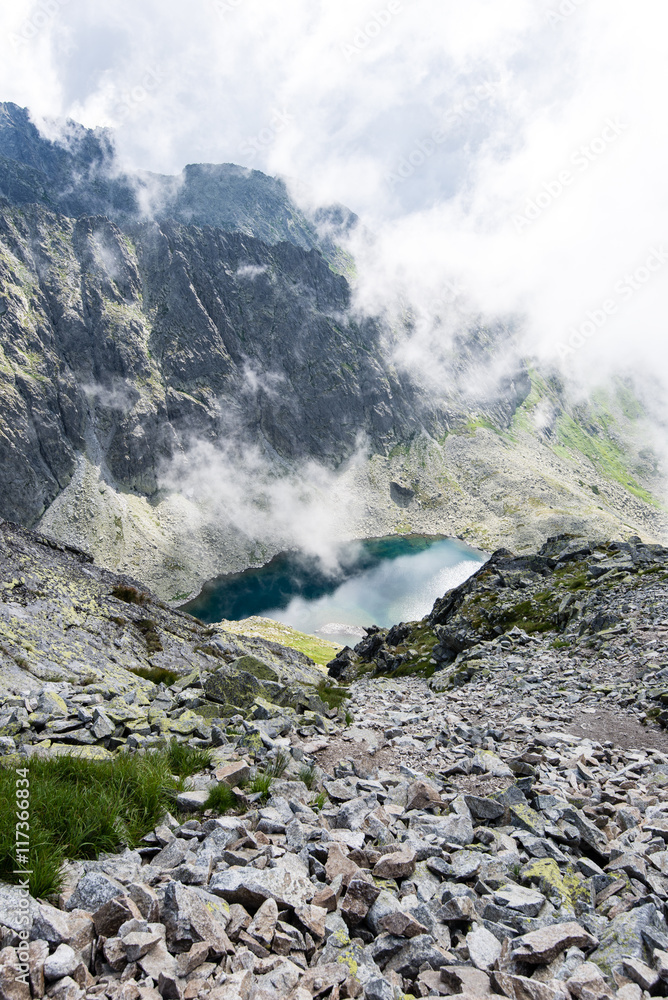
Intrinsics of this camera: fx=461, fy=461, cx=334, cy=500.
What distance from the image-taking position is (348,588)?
Answer: 137125mm

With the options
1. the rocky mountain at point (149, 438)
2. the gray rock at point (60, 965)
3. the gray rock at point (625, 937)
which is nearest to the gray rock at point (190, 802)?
the gray rock at point (60, 965)

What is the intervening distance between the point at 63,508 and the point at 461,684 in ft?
449

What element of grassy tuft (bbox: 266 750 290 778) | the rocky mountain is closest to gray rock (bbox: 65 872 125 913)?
grassy tuft (bbox: 266 750 290 778)

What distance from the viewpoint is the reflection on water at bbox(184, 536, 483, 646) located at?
117 metres

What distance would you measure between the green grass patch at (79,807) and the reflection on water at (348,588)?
9991 cm

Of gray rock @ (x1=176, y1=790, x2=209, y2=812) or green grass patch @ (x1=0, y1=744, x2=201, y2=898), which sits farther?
gray rock @ (x1=176, y1=790, x2=209, y2=812)

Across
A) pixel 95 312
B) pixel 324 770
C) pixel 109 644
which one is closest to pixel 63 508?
pixel 95 312

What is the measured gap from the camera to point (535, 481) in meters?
190

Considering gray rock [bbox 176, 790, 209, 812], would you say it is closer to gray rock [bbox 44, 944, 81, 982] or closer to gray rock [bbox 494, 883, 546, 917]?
gray rock [bbox 44, 944, 81, 982]

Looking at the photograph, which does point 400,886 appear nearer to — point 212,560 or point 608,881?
point 608,881

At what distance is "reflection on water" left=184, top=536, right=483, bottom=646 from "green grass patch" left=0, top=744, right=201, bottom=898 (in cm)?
9991

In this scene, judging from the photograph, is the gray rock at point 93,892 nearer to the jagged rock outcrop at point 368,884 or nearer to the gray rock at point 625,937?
the jagged rock outcrop at point 368,884

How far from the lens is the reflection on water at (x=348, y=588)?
116688mm

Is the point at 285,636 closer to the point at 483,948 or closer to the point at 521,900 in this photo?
the point at 521,900
